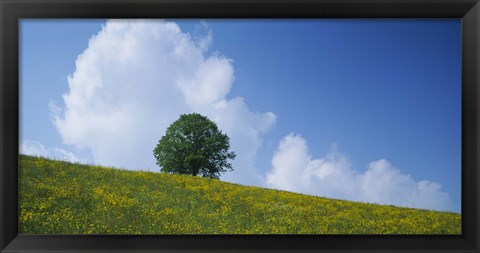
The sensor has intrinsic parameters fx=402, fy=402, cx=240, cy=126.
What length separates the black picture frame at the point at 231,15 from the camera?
291 cm

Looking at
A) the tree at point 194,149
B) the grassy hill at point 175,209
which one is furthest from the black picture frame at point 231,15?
the tree at point 194,149

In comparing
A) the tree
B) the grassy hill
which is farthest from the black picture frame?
the tree

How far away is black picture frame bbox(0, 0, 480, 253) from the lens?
2.91m

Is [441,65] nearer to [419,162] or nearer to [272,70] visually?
[419,162]

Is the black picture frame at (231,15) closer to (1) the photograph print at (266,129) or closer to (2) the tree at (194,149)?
A: (1) the photograph print at (266,129)

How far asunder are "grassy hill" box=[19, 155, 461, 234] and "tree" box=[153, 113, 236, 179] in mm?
794

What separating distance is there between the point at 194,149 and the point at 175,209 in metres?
3.62

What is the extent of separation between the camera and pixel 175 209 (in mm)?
4508

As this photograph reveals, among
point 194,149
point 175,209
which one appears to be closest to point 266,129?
point 175,209

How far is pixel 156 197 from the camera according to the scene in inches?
184

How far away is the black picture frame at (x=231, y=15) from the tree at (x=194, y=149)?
2.58 m

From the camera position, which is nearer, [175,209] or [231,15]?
[231,15]

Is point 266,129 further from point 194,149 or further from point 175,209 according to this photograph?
point 194,149

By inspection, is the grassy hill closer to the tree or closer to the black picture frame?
the black picture frame
